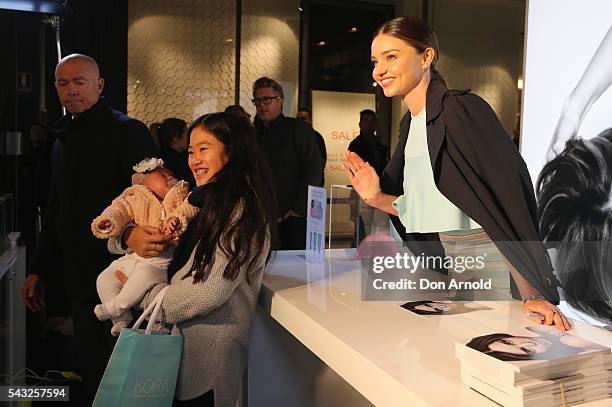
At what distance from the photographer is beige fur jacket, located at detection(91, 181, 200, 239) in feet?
6.11

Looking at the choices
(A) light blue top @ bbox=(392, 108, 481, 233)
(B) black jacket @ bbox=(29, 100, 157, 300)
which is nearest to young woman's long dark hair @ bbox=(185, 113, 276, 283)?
(A) light blue top @ bbox=(392, 108, 481, 233)

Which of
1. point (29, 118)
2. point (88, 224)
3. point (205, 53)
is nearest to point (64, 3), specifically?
point (29, 118)

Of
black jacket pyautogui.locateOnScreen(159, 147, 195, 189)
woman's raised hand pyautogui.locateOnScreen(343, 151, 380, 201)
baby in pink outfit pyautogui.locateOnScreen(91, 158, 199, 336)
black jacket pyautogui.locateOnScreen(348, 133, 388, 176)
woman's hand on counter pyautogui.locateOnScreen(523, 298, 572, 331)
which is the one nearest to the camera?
woman's hand on counter pyautogui.locateOnScreen(523, 298, 572, 331)

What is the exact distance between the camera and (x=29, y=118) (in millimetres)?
4359

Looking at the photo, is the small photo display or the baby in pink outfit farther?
the baby in pink outfit

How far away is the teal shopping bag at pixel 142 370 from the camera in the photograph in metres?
1.60

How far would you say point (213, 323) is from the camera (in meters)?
1.75

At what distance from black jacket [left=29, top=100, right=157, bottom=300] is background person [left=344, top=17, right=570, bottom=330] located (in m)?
1.10

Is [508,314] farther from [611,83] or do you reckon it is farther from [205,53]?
[205,53]

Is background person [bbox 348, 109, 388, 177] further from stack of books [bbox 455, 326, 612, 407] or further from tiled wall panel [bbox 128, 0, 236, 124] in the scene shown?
stack of books [bbox 455, 326, 612, 407]

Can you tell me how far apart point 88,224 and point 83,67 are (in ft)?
2.12

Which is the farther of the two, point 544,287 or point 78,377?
point 78,377

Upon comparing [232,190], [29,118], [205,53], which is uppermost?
[205,53]

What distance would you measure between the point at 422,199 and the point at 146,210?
0.84 m
